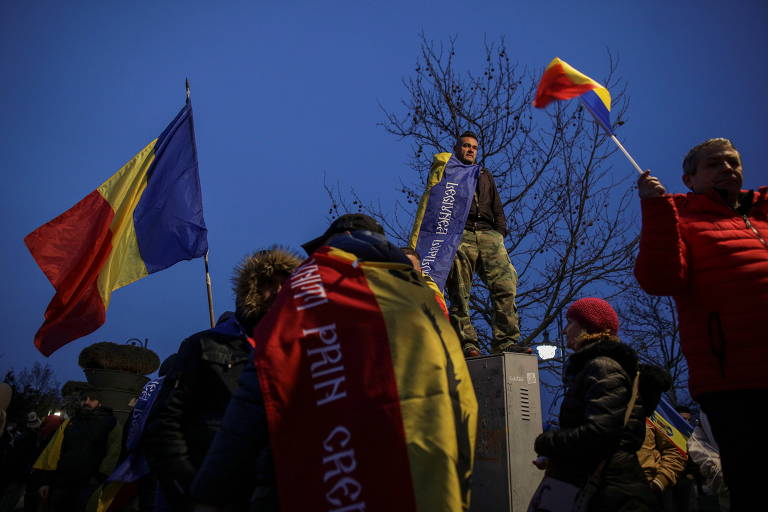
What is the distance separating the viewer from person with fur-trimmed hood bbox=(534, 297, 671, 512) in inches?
126

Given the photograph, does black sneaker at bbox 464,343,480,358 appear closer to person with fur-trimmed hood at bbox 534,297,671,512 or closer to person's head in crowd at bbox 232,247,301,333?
person with fur-trimmed hood at bbox 534,297,671,512

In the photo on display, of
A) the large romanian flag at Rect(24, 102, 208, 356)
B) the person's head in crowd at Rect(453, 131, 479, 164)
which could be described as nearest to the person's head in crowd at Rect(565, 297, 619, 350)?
the person's head in crowd at Rect(453, 131, 479, 164)

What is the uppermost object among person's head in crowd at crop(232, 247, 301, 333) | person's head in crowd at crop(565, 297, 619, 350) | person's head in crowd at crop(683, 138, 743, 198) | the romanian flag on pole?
the romanian flag on pole

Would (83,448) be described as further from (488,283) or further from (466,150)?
(466,150)

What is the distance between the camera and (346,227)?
272 centimetres

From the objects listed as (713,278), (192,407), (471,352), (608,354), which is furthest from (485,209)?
(192,407)

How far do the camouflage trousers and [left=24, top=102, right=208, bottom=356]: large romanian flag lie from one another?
281 centimetres

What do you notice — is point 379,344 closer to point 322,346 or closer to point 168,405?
point 322,346

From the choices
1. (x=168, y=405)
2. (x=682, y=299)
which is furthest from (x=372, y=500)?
(x=682, y=299)

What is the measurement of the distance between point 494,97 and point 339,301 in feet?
37.6

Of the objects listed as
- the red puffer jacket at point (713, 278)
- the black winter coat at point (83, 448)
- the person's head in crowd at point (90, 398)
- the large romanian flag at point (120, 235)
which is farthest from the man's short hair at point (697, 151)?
the person's head in crowd at point (90, 398)

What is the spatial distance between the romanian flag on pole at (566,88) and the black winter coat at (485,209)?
3192 mm

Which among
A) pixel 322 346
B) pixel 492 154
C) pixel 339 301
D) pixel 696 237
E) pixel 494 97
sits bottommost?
pixel 322 346

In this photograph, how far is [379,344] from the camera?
89.8 inches
